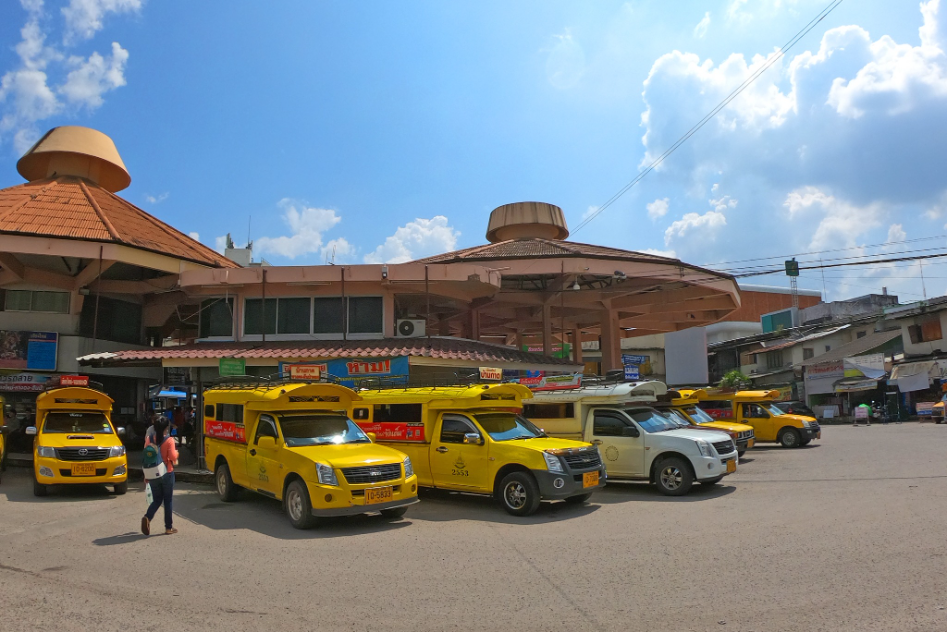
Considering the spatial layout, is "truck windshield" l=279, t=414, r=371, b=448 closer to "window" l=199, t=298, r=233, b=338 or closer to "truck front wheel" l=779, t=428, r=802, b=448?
"window" l=199, t=298, r=233, b=338

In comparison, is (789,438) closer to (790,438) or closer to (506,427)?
(790,438)

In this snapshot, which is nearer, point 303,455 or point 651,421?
point 303,455

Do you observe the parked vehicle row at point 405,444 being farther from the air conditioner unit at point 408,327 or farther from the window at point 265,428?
the air conditioner unit at point 408,327

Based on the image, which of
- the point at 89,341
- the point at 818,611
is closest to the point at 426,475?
the point at 818,611

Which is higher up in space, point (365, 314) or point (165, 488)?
point (365, 314)

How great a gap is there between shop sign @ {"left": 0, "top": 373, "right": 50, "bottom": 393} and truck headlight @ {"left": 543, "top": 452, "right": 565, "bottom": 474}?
1982 cm

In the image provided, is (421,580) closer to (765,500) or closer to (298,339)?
(765,500)

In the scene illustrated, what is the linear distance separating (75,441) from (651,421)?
12265 mm

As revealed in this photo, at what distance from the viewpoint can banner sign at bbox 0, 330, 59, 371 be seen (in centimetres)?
2227

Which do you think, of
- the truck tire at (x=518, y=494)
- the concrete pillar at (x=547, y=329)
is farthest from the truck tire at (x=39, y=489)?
the concrete pillar at (x=547, y=329)

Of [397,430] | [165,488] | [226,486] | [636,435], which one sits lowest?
[226,486]

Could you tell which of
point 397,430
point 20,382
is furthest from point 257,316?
point 397,430

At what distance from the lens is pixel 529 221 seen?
3102 cm

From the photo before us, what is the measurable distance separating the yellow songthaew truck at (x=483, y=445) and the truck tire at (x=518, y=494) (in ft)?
0.05
